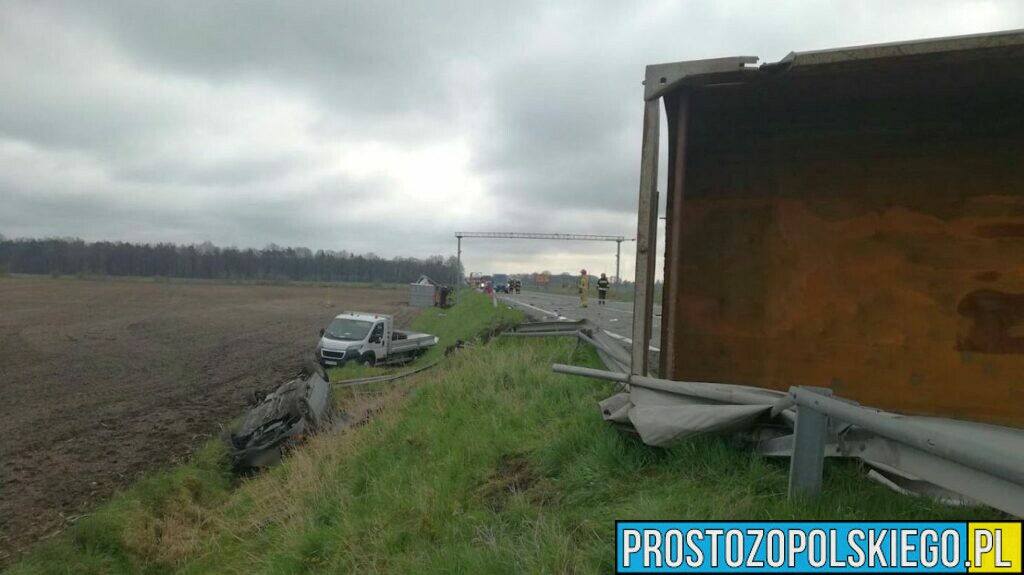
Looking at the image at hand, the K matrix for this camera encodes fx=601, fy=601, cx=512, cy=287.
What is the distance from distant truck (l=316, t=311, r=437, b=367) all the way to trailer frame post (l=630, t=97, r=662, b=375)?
15.1 metres

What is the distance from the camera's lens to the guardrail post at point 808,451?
274cm

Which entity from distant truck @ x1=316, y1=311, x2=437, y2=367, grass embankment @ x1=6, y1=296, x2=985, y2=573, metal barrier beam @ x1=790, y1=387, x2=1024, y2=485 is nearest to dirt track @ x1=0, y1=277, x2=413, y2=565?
grass embankment @ x1=6, y1=296, x2=985, y2=573

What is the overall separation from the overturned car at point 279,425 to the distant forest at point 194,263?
9885cm

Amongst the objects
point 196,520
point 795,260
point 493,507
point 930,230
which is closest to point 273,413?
point 196,520

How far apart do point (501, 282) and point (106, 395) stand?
6038 cm

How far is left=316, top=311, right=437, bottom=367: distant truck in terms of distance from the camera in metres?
18.3

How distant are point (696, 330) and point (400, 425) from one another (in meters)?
4.22

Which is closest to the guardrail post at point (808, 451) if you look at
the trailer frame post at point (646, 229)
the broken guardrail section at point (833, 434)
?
the broken guardrail section at point (833, 434)

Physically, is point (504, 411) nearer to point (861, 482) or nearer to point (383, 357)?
point (861, 482)

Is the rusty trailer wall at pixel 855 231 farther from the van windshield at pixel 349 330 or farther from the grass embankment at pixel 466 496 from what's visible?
the van windshield at pixel 349 330

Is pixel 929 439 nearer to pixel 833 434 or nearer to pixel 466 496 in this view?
pixel 833 434

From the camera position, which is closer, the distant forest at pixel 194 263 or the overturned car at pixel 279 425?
the overturned car at pixel 279 425

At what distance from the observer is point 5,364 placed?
2042 centimetres

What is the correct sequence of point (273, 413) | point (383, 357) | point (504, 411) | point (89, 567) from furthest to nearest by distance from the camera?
point (383, 357)
point (273, 413)
point (89, 567)
point (504, 411)
